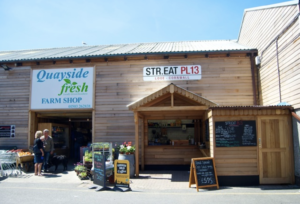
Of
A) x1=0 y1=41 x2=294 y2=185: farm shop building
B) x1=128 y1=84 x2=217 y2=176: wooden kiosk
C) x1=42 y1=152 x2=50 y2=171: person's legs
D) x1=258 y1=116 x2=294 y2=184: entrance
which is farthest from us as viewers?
x1=0 y1=41 x2=294 y2=185: farm shop building

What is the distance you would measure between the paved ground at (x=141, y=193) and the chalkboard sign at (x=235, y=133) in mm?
1398

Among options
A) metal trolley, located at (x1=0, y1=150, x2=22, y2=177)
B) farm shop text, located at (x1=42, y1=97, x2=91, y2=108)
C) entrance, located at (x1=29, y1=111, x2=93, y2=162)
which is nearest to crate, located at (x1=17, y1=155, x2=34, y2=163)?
metal trolley, located at (x1=0, y1=150, x2=22, y2=177)

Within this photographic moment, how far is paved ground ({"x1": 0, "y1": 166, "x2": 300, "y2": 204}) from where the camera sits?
686cm

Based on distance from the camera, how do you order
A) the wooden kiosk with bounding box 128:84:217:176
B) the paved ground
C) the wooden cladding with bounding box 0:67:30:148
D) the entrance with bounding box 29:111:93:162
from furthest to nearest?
the entrance with bounding box 29:111:93:162
the wooden cladding with bounding box 0:67:30:148
the wooden kiosk with bounding box 128:84:217:176
the paved ground

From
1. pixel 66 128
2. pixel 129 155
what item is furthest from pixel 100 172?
pixel 66 128

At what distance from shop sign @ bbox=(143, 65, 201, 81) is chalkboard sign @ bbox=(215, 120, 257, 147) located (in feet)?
13.5

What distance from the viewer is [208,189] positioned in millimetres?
8141

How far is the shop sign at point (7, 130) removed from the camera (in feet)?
43.0

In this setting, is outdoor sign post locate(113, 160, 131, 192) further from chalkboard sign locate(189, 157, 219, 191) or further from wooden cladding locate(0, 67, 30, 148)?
wooden cladding locate(0, 67, 30, 148)

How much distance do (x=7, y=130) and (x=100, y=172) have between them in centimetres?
729

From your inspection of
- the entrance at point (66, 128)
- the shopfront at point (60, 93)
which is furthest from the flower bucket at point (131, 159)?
the entrance at point (66, 128)

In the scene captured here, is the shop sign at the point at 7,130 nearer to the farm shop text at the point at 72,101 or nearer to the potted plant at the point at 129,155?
the farm shop text at the point at 72,101

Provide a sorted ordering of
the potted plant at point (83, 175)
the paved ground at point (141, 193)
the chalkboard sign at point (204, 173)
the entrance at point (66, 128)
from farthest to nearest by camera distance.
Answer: the entrance at point (66, 128) → the potted plant at point (83, 175) → the chalkboard sign at point (204, 173) → the paved ground at point (141, 193)

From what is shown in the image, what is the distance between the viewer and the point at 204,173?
27.0 ft
